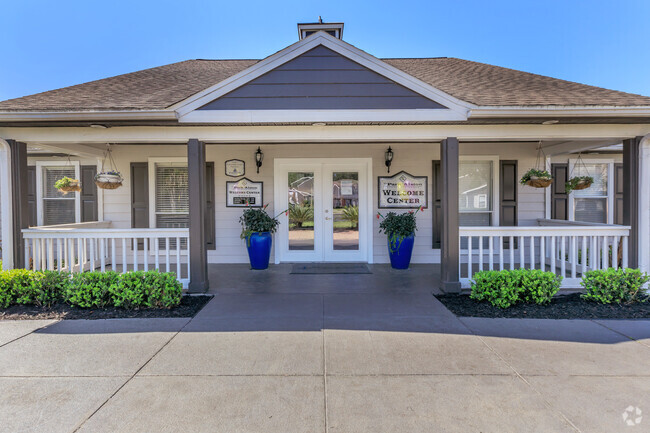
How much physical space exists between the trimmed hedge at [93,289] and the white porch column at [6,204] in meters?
0.61

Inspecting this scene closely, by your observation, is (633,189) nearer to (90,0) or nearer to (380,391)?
(380,391)

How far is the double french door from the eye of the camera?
286 inches

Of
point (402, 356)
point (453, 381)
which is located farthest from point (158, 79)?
point (453, 381)

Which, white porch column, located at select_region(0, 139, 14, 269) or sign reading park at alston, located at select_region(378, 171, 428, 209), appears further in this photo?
sign reading park at alston, located at select_region(378, 171, 428, 209)

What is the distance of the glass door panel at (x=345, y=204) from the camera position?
23.9 ft

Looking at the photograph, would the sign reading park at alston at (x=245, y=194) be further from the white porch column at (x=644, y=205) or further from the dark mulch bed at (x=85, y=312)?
the white porch column at (x=644, y=205)

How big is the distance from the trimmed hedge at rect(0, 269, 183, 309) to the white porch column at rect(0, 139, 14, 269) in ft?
1.99

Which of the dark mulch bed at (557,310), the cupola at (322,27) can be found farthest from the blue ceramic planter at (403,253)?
the cupola at (322,27)

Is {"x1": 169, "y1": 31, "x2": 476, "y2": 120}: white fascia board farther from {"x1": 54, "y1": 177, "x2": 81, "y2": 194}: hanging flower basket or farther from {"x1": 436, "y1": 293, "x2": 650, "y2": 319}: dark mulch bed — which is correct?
{"x1": 54, "y1": 177, "x2": 81, "y2": 194}: hanging flower basket

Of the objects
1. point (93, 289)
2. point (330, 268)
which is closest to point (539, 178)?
point (330, 268)

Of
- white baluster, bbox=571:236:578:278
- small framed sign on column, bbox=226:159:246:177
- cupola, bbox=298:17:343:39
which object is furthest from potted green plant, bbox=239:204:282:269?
white baluster, bbox=571:236:578:278

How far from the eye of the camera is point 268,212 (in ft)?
24.0

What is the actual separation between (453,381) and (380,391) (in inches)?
23.1

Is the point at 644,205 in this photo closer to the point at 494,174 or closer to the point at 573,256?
the point at 573,256
